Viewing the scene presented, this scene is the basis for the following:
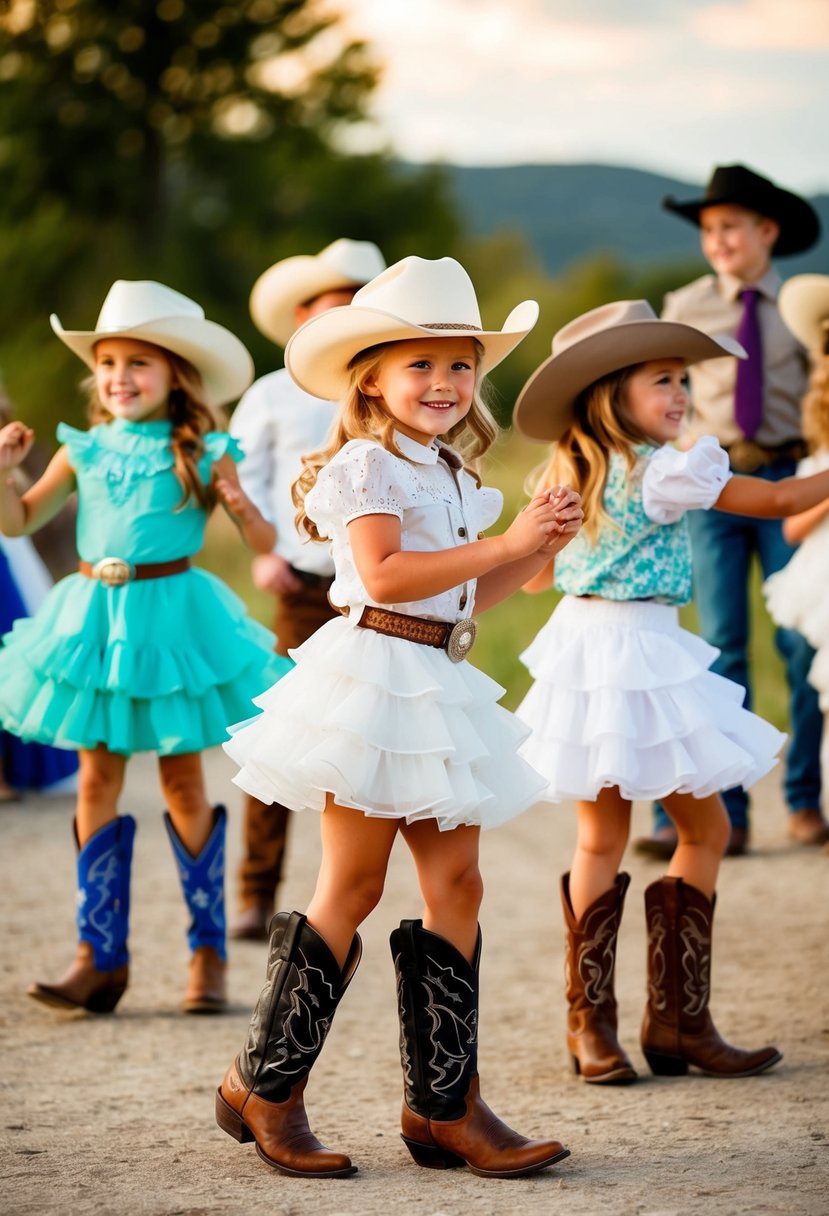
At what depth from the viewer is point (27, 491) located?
4.52m

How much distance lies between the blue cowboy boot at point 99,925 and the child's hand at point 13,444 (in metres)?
1.06

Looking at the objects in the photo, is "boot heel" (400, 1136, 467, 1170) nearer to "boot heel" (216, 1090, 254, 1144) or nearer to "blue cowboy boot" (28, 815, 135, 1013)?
"boot heel" (216, 1090, 254, 1144)

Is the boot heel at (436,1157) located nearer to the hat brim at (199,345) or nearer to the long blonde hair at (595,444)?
the long blonde hair at (595,444)

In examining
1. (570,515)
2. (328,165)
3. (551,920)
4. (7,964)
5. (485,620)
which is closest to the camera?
(570,515)

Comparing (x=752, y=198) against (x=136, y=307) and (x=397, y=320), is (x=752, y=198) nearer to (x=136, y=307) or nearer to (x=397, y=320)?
(x=136, y=307)

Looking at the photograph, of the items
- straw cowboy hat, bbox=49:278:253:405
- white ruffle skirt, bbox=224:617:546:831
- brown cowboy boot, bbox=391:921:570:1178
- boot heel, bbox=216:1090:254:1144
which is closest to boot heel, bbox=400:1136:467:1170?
brown cowboy boot, bbox=391:921:570:1178

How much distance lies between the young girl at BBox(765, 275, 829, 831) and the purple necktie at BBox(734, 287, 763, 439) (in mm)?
210

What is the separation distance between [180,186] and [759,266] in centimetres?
1930

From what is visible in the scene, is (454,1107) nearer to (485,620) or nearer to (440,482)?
(440,482)

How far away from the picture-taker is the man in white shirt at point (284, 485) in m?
5.36

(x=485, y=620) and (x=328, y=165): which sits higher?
(x=328, y=165)

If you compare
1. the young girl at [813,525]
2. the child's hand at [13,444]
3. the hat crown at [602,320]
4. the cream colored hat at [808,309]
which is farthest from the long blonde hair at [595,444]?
the cream colored hat at [808,309]

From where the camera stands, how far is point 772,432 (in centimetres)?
597

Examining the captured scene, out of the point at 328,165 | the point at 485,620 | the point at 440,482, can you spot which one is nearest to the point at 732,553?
the point at 440,482
